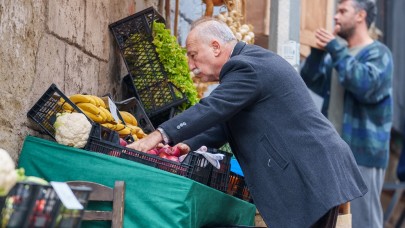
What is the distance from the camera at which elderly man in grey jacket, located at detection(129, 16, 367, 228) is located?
529cm

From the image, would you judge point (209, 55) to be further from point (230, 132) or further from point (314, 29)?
point (314, 29)

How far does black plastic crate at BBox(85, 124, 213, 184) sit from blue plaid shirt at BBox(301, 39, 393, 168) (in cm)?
329

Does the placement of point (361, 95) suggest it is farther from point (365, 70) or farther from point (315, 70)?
point (315, 70)

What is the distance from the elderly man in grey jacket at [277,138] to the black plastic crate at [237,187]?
17.1 inches

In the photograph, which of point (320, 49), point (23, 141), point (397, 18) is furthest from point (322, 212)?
point (397, 18)

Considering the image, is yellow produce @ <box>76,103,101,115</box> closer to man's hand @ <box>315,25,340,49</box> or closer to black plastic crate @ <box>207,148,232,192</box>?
black plastic crate @ <box>207,148,232,192</box>

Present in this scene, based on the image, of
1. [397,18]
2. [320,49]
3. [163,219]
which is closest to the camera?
[163,219]

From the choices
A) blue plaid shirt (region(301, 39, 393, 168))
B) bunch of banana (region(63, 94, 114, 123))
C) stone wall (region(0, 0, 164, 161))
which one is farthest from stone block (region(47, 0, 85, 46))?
blue plaid shirt (region(301, 39, 393, 168))

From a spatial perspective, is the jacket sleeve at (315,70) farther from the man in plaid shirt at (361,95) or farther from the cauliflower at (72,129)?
the cauliflower at (72,129)

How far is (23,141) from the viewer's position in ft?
18.2

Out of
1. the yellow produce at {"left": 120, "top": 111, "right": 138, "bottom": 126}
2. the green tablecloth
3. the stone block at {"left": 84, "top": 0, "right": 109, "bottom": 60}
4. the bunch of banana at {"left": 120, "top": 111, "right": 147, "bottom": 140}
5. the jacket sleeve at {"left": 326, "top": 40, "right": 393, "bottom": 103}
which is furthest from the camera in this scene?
the jacket sleeve at {"left": 326, "top": 40, "right": 393, "bottom": 103}

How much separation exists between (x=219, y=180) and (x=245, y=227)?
28cm

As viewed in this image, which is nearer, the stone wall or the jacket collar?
the stone wall

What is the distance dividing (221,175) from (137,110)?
1.17m
